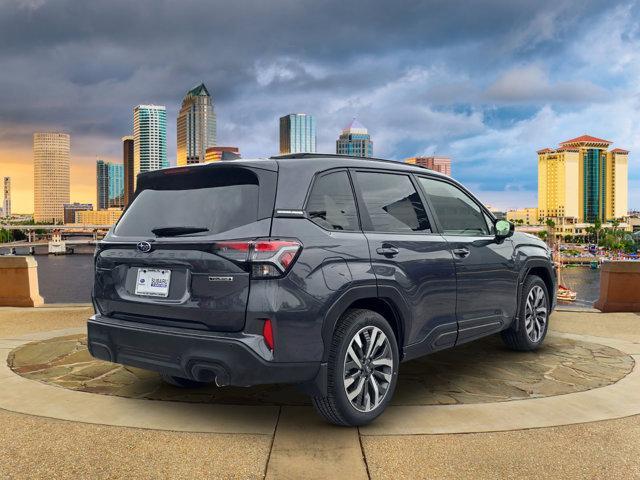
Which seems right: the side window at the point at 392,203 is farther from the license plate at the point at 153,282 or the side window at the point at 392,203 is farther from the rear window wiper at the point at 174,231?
the license plate at the point at 153,282

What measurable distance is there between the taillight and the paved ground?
3.51 feet

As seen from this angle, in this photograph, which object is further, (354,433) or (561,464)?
(354,433)

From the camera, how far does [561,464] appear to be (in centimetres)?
338

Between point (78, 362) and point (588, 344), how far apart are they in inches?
220

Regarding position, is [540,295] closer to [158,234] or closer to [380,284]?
[380,284]

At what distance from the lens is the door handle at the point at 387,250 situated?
4.04 m

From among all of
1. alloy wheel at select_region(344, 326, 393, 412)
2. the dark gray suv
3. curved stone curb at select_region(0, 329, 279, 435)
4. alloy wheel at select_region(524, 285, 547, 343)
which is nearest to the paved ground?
curved stone curb at select_region(0, 329, 279, 435)

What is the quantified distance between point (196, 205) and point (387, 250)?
133cm

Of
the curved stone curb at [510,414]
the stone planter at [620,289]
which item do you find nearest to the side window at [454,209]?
the curved stone curb at [510,414]

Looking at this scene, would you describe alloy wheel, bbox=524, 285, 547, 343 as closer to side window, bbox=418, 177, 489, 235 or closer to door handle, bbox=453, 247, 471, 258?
side window, bbox=418, 177, 489, 235

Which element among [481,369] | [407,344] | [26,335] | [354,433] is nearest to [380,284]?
[407,344]

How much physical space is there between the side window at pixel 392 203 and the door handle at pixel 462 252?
0.35 meters

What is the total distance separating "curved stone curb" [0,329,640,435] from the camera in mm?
3959

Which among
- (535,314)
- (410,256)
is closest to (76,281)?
(535,314)
